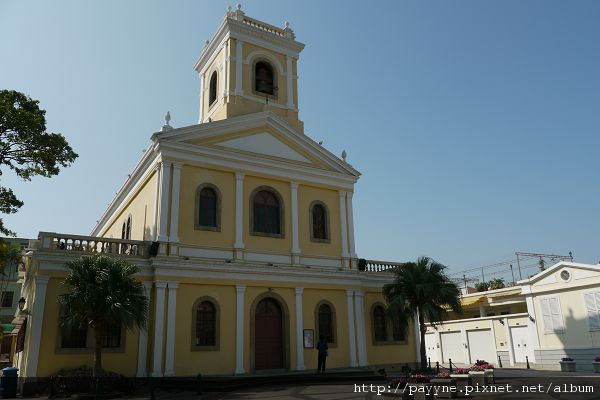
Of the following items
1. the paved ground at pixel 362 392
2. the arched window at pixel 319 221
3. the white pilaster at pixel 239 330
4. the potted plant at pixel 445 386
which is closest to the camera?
the potted plant at pixel 445 386

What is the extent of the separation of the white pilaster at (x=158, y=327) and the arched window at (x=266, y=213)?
5012 millimetres

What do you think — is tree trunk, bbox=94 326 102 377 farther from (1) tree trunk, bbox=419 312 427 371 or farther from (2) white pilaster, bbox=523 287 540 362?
(2) white pilaster, bbox=523 287 540 362

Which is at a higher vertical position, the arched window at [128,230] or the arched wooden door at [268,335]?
the arched window at [128,230]

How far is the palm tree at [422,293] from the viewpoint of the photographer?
2272cm

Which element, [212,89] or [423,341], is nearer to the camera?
[423,341]

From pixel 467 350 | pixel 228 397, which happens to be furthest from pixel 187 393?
pixel 467 350

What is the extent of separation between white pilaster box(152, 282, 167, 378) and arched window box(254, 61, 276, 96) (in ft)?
39.1

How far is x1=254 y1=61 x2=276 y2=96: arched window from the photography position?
27.0m

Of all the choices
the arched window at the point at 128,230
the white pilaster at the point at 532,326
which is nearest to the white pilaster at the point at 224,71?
the arched window at the point at 128,230

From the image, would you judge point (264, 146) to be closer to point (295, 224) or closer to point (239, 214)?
point (239, 214)

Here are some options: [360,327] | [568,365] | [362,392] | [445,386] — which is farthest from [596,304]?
[362,392]

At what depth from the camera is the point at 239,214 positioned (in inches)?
889

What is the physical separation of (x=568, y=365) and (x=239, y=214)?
18114 millimetres

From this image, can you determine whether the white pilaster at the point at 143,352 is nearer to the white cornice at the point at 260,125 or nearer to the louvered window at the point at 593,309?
the white cornice at the point at 260,125
